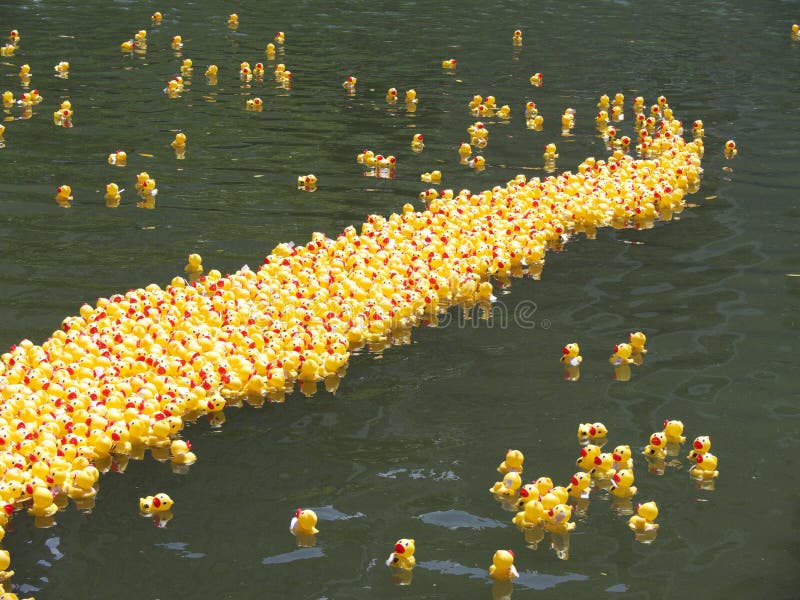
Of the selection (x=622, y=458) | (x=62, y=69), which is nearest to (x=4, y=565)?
(x=622, y=458)

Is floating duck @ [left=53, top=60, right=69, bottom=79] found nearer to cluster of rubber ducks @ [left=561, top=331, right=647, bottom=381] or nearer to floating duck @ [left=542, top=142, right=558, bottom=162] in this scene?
floating duck @ [left=542, top=142, right=558, bottom=162]

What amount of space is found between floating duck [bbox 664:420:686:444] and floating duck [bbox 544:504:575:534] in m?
1.98

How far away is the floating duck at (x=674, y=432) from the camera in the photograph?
35.9 feet

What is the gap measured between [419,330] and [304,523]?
4660 millimetres

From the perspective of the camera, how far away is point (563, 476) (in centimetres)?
1041

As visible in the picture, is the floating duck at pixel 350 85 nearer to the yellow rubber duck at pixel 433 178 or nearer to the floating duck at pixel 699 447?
the yellow rubber duck at pixel 433 178

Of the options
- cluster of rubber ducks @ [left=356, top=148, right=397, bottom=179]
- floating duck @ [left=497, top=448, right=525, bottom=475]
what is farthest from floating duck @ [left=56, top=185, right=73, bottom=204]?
floating duck @ [left=497, top=448, right=525, bottom=475]

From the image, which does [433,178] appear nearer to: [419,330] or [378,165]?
[378,165]

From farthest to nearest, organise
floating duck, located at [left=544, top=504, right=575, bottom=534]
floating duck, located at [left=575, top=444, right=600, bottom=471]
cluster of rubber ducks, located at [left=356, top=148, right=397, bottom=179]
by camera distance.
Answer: cluster of rubber ducks, located at [left=356, top=148, right=397, bottom=179]
floating duck, located at [left=575, top=444, right=600, bottom=471]
floating duck, located at [left=544, top=504, right=575, bottom=534]

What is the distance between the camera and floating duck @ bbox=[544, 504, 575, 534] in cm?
939

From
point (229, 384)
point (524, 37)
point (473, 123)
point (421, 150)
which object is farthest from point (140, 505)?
point (524, 37)

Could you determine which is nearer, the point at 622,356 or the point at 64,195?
the point at 622,356

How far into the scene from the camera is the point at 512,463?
10.4 m

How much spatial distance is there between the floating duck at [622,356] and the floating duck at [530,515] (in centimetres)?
377
